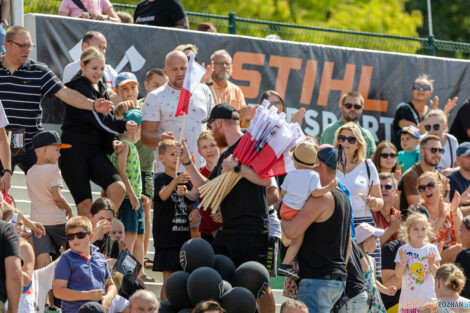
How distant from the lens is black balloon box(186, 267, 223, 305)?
7.27 m

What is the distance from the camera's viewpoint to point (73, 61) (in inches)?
470

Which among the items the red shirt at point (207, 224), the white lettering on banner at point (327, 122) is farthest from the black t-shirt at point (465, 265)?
the white lettering on banner at point (327, 122)

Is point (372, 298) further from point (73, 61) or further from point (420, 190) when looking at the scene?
point (73, 61)

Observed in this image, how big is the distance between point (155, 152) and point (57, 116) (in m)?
1.89

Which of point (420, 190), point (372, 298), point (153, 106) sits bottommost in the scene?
point (372, 298)

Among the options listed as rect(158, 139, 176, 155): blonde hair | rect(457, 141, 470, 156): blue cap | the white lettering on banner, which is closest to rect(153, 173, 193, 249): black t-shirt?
rect(158, 139, 176, 155): blonde hair

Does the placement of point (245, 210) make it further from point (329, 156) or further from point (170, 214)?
point (170, 214)

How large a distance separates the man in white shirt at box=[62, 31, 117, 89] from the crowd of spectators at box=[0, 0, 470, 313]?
1.5 inches

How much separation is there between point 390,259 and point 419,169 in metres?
1.95

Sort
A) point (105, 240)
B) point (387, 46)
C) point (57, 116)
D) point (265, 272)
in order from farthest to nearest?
point (387, 46)
point (57, 116)
point (105, 240)
point (265, 272)

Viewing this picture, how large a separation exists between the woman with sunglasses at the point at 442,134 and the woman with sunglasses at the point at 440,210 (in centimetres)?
204

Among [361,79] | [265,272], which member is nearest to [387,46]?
[361,79]

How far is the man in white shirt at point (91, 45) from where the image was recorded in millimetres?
10753

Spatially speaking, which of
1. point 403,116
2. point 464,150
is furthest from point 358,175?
point 403,116
